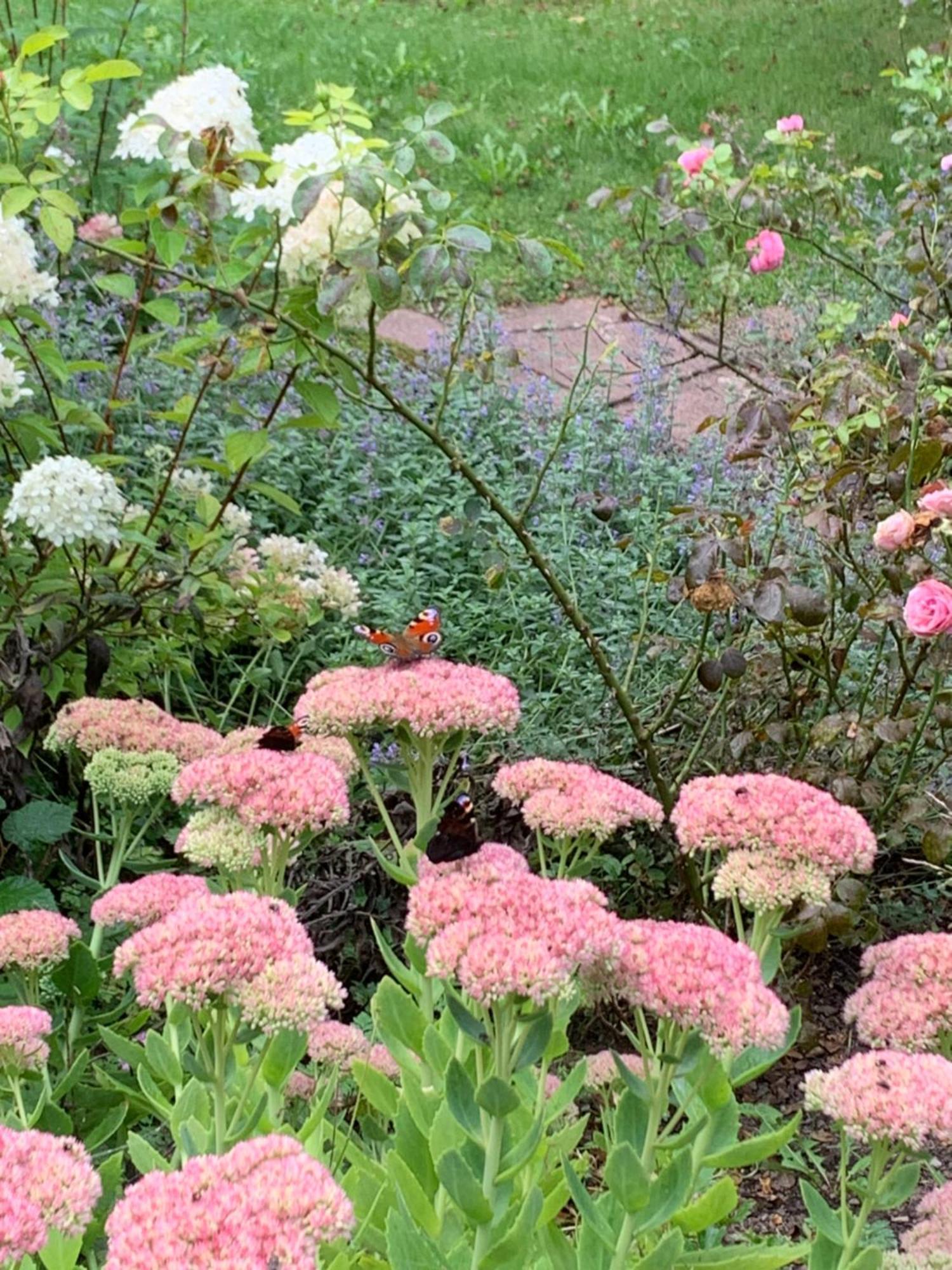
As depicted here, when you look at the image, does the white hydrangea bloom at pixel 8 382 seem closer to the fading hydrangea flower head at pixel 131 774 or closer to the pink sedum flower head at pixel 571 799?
the fading hydrangea flower head at pixel 131 774

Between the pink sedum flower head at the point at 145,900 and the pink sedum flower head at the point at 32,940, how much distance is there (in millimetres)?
54

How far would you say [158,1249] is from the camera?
1.02 m

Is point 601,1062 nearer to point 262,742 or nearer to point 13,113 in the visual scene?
point 262,742

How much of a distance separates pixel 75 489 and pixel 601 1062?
4.45 feet

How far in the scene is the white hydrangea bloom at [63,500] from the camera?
8.25ft

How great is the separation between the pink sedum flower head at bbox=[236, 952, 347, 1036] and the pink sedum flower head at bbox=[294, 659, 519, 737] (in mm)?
431

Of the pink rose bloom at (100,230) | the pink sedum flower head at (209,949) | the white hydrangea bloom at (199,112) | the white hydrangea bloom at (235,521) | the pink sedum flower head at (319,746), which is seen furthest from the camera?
the pink rose bloom at (100,230)

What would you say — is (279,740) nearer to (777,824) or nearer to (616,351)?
(777,824)

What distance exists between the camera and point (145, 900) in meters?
1.79

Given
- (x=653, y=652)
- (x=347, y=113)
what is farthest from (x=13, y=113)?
(x=653, y=652)

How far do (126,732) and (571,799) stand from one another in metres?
0.76

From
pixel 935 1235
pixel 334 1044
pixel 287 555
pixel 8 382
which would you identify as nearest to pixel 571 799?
pixel 334 1044

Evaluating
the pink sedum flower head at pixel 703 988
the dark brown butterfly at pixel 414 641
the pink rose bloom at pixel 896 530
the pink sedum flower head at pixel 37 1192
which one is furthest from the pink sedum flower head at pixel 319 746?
the pink rose bloom at pixel 896 530

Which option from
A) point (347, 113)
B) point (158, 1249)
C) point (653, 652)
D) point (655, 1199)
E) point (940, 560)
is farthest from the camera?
point (940, 560)
